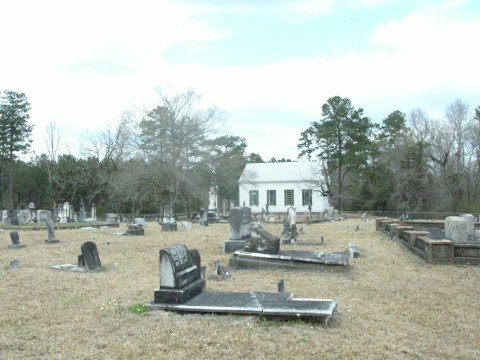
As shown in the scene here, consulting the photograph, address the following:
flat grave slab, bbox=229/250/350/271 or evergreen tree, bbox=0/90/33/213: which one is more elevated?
evergreen tree, bbox=0/90/33/213

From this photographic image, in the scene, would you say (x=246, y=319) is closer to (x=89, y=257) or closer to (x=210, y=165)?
(x=89, y=257)

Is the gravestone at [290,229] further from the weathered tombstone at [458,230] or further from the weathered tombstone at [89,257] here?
the weathered tombstone at [89,257]

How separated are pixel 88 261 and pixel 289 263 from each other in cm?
463

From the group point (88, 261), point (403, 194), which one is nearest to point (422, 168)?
point (403, 194)

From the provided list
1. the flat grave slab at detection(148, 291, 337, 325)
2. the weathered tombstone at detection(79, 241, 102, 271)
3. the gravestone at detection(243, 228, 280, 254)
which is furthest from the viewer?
the gravestone at detection(243, 228, 280, 254)

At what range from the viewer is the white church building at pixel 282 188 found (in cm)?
5719

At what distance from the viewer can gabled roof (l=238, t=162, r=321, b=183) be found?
5753 centimetres

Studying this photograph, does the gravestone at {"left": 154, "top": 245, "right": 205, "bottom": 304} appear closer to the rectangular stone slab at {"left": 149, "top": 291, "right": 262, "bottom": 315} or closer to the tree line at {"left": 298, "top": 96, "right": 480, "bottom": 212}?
the rectangular stone slab at {"left": 149, "top": 291, "right": 262, "bottom": 315}

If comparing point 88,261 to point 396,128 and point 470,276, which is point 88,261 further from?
point 396,128

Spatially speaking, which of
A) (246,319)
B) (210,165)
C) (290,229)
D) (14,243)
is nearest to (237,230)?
(290,229)

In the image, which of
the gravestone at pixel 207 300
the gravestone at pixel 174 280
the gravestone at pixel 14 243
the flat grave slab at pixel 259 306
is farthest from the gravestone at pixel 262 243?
the gravestone at pixel 14 243

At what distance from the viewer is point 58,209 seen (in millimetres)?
40938

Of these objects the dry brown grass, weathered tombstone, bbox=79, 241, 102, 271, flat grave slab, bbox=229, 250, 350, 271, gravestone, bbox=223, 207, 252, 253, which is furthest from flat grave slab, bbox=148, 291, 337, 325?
gravestone, bbox=223, 207, 252, 253

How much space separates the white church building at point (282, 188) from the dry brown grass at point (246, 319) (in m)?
45.5
